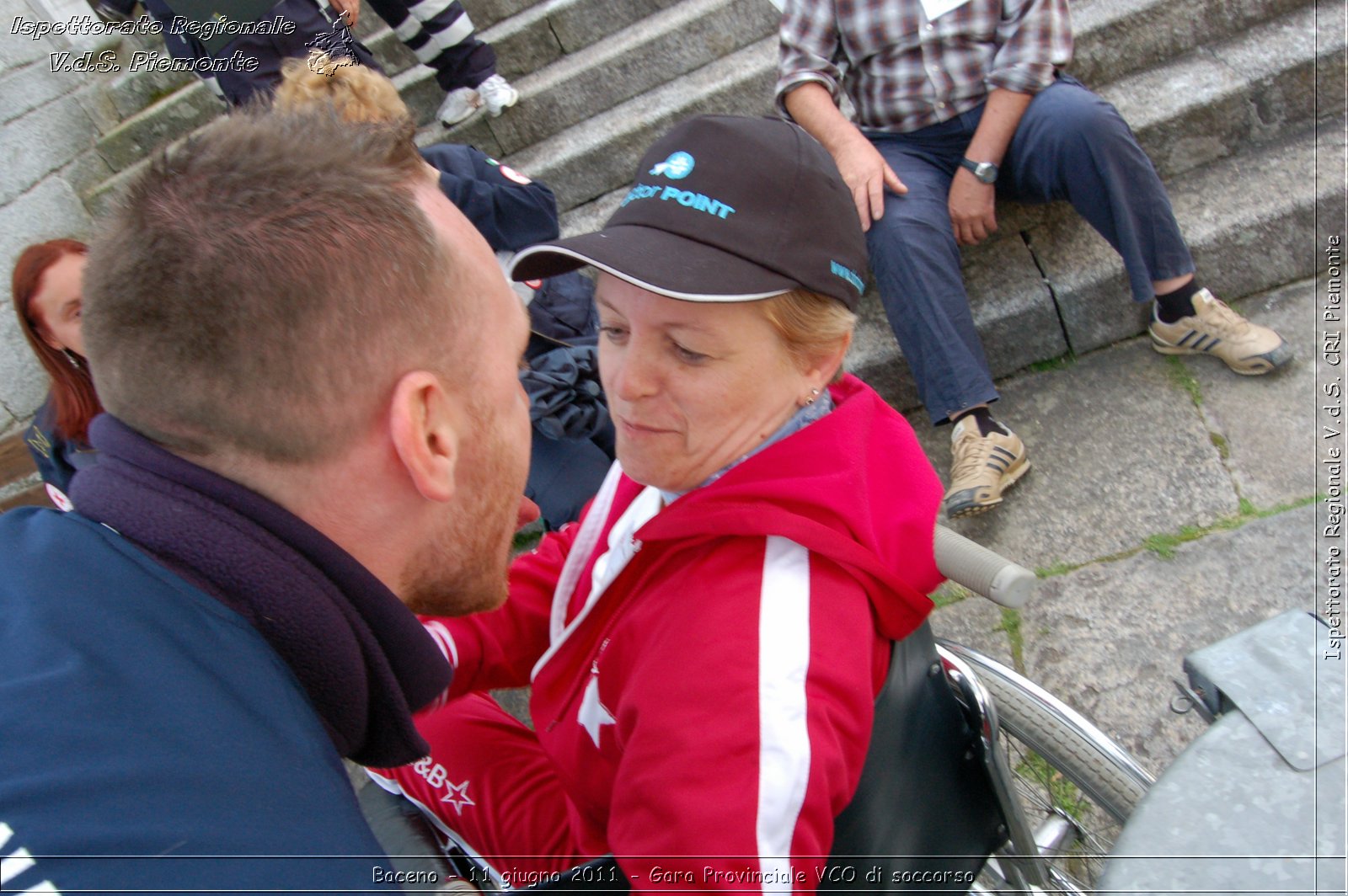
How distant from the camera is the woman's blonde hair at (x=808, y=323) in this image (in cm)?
131

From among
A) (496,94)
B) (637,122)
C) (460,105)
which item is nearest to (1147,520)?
(637,122)

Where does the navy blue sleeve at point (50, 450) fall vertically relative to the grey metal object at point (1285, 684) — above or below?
above

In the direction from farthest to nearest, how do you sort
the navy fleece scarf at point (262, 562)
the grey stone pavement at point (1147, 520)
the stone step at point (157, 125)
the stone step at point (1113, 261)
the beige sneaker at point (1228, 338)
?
the stone step at point (157, 125) < the stone step at point (1113, 261) < the beige sneaker at point (1228, 338) < the grey stone pavement at point (1147, 520) < the navy fleece scarf at point (262, 562)

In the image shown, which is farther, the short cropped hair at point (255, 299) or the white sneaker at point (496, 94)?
A: the white sneaker at point (496, 94)

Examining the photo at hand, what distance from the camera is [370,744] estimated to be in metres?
1.05

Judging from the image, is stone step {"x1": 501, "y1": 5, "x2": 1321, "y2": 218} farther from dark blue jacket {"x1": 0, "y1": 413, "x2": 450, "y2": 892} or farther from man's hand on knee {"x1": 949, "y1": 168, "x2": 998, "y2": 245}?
dark blue jacket {"x1": 0, "y1": 413, "x2": 450, "y2": 892}

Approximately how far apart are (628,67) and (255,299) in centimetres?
332

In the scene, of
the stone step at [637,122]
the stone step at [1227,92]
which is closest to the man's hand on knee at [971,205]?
the stone step at [1227,92]

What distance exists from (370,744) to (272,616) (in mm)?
269

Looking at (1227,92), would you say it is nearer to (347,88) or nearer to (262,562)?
(347,88)

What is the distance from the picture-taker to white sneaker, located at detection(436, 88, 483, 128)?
3840 mm

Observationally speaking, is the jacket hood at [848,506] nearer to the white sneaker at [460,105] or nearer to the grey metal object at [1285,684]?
the grey metal object at [1285,684]

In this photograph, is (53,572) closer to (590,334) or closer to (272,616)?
(272,616)

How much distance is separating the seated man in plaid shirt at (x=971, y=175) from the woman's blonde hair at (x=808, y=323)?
1242mm
